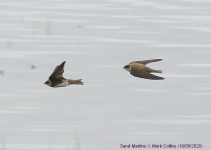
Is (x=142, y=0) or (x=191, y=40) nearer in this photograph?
(x=191, y=40)

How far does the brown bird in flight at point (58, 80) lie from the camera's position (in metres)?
8.80

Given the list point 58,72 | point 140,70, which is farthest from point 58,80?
point 140,70

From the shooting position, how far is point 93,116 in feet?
27.7

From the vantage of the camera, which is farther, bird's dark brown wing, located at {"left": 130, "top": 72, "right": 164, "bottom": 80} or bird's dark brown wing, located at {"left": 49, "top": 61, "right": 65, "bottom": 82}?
bird's dark brown wing, located at {"left": 130, "top": 72, "right": 164, "bottom": 80}

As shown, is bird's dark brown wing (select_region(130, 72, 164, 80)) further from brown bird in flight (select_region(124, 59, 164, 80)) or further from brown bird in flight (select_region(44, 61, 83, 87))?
brown bird in flight (select_region(44, 61, 83, 87))

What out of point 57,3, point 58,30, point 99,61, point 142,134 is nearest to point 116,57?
point 99,61

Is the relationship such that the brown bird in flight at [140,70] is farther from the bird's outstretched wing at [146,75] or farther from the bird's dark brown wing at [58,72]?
the bird's dark brown wing at [58,72]

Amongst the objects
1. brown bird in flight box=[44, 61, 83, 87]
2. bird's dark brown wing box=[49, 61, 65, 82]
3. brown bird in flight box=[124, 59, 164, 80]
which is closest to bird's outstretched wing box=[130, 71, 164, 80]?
brown bird in flight box=[124, 59, 164, 80]

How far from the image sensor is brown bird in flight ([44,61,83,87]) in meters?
8.80

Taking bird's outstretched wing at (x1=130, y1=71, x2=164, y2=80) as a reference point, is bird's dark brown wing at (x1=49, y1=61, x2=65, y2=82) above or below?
above

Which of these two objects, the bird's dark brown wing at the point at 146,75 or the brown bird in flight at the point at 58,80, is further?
the bird's dark brown wing at the point at 146,75

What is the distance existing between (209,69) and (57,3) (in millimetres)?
4993

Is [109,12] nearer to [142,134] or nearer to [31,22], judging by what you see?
[31,22]

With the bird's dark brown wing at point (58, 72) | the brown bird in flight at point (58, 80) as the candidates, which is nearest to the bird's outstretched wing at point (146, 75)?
the brown bird in flight at point (58, 80)
